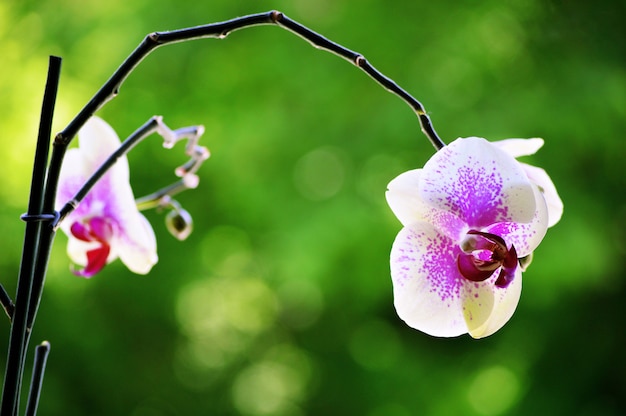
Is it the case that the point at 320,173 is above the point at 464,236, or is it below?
above

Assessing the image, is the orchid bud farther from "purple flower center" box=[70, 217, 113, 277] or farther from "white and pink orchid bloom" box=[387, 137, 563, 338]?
"white and pink orchid bloom" box=[387, 137, 563, 338]

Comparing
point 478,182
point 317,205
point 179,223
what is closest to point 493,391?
point 317,205

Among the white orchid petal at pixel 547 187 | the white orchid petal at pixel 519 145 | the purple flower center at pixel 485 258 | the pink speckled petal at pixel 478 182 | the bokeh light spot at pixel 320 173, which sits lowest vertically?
the purple flower center at pixel 485 258

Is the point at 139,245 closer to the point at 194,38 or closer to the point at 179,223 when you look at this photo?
the point at 179,223

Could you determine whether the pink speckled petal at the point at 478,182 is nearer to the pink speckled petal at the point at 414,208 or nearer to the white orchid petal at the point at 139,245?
the pink speckled petal at the point at 414,208

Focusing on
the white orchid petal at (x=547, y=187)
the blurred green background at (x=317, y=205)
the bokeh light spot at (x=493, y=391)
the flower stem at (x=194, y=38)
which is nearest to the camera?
the flower stem at (x=194, y=38)

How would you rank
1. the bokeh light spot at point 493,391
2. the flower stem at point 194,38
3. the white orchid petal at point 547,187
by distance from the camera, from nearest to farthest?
the flower stem at point 194,38, the white orchid petal at point 547,187, the bokeh light spot at point 493,391

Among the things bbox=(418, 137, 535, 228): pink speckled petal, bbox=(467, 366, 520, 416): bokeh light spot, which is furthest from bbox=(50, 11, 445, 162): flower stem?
bbox=(467, 366, 520, 416): bokeh light spot

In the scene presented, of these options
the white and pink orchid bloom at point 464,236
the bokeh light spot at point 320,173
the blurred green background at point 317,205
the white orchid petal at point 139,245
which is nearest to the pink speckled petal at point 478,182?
the white and pink orchid bloom at point 464,236
